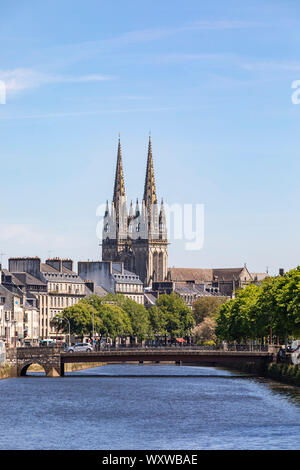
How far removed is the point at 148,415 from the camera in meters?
103

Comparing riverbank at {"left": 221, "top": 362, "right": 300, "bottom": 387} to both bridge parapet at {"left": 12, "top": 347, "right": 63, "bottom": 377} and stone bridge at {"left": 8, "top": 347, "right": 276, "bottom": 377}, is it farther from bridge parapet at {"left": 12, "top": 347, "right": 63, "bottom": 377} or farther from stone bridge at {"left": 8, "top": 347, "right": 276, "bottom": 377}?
bridge parapet at {"left": 12, "top": 347, "right": 63, "bottom": 377}

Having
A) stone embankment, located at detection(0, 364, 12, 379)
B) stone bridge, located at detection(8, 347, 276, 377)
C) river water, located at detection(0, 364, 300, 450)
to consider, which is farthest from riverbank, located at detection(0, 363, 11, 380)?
river water, located at detection(0, 364, 300, 450)

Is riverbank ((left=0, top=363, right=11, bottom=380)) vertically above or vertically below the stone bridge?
below

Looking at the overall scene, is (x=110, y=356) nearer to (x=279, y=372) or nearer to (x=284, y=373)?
(x=279, y=372)

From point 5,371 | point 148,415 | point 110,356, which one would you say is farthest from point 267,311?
point 148,415

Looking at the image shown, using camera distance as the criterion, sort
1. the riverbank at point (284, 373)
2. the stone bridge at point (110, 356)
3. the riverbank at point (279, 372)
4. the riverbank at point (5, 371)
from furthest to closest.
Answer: the stone bridge at point (110, 356), the riverbank at point (5, 371), the riverbank at point (279, 372), the riverbank at point (284, 373)

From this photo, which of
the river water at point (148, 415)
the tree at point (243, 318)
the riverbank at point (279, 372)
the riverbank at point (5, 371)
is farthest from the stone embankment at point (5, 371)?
the tree at point (243, 318)

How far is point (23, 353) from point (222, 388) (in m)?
31.0

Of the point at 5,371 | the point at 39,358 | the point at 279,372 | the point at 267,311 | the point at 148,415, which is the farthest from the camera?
the point at 39,358

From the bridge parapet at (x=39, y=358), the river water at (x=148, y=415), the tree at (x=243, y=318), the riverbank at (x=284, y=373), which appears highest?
the tree at (x=243, y=318)

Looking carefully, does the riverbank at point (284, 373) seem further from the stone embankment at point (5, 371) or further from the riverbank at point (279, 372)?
the stone embankment at point (5, 371)

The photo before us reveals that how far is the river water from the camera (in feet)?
279

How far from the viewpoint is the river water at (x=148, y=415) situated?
85.0 m
